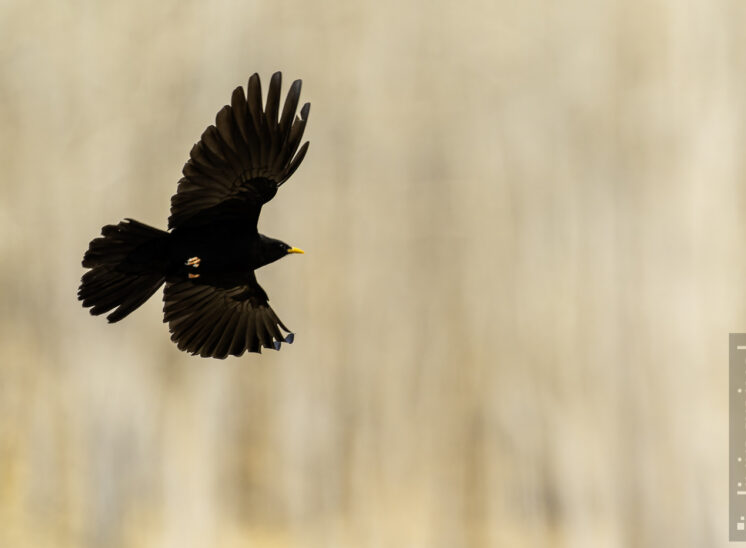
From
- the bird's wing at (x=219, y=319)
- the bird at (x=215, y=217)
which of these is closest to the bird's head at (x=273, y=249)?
the bird at (x=215, y=217)

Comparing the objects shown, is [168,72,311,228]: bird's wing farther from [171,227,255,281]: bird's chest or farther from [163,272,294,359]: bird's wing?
[163,272,294,359]: bird's wing

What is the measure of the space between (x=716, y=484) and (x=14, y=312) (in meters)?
3.26

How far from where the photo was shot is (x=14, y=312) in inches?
190

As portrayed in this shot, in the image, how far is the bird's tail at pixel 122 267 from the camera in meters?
3.29

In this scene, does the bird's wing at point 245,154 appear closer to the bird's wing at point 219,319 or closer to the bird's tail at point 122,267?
the bird's tail at point 122,267

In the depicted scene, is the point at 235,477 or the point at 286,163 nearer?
the point at 286,163

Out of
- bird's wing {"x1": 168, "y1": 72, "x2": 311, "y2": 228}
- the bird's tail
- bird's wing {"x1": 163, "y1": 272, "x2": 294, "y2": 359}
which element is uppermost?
bird's wing {"x1": 168, "y1": 72, "x2": 311, "y2": 228}

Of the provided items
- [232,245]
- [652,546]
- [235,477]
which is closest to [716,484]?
[652,546]

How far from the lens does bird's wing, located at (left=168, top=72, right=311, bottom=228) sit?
125 inches

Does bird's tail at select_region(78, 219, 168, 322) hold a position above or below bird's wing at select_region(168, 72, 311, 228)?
below

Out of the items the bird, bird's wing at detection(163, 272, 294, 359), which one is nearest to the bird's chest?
the bird

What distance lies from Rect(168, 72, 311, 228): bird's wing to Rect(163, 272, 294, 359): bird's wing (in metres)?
0.41

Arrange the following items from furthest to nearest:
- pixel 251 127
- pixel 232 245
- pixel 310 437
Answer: pixel 310 437
pixel 232 245
pixel 251 127

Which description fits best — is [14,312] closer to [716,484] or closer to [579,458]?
[579,458]
